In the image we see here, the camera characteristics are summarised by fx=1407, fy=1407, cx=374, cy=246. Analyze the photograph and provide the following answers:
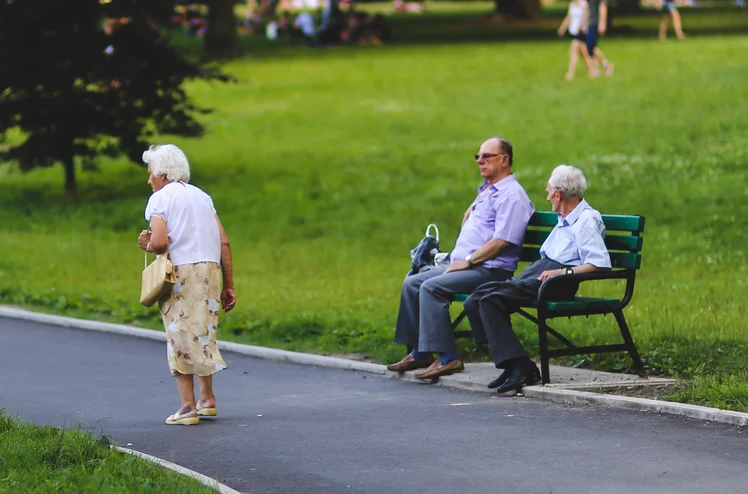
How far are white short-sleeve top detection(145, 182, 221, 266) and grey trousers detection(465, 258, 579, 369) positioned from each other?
1.99 meters

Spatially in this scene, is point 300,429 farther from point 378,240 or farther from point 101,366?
point 378,240

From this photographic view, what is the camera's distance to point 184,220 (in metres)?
8.25

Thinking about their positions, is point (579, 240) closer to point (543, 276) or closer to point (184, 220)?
point (543, 276)

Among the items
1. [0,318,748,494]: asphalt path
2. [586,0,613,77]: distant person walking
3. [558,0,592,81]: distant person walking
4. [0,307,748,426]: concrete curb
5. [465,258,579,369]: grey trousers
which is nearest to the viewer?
[0,318,748,494]: asphalt path

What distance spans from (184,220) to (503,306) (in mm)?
2290

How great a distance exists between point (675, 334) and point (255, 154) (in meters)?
15.7

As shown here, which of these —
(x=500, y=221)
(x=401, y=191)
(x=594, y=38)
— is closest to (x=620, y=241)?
(x=500, y=221)

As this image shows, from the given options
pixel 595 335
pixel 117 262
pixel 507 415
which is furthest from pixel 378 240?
pixel 507 415

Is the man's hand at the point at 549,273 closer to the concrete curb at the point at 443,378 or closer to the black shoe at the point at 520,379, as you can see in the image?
the black shoe at the point at 520,379

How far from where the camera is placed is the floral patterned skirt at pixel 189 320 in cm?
827

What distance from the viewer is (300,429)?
7.94 metres

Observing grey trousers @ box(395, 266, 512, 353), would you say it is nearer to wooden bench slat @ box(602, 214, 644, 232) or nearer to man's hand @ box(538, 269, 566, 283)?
man's hand @ box(538, 269, 566, 283)

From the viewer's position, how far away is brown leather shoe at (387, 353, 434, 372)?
32.7 ft

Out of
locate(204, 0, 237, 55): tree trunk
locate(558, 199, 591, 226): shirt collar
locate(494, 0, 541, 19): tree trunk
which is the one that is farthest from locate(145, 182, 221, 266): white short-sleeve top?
locate(494, 0, 541, 19): tree trunk
